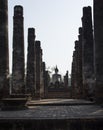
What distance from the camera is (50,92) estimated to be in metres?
43.0

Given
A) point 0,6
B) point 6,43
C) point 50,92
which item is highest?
point 0,6

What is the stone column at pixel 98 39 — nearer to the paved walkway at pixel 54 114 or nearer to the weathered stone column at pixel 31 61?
the paved walkway at pixel 54 114

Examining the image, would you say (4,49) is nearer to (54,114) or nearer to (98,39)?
(98,39)

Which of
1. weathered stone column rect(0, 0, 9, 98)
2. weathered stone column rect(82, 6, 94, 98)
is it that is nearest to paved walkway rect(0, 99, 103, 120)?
weathered stone column rect(0, 0, 9, 98)

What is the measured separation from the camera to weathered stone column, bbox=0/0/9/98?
1688cm

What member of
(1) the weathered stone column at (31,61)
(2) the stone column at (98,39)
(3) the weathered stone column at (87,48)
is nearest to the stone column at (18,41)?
(3) the weathered stone column at (87,48)

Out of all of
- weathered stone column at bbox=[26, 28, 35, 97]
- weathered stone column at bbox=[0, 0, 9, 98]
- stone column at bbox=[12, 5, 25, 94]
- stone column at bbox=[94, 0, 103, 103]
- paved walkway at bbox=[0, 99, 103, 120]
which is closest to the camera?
paved walkway at bbox=[0, 99, 103, 120]

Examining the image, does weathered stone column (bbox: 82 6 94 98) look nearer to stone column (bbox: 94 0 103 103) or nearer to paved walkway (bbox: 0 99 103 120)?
stone column (bbox: 94 0 103 103)

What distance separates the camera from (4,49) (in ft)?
56.7

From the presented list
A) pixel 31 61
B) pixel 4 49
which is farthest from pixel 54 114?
pixel 31 61

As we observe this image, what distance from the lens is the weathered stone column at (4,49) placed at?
1688 cm
